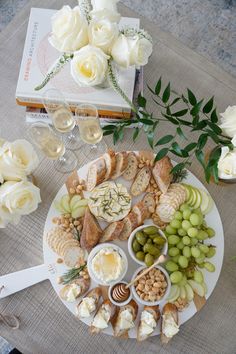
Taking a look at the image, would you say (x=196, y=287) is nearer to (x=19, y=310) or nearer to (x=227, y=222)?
(x=227, y=222)

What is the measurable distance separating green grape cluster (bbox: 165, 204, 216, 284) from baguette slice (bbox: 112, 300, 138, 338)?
0.43ft

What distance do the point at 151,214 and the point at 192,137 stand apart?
29 cm

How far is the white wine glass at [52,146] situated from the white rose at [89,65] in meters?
0.23

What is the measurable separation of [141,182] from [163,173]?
0.07 m

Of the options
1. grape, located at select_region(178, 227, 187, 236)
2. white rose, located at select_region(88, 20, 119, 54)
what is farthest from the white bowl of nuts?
white rose, located at select_region(88, 20, 119, 54)

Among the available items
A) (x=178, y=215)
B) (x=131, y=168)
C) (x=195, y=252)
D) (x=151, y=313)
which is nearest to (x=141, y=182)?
(x=131, y=168)

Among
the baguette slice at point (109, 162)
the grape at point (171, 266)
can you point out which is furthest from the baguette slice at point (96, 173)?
the grape at point (171, 266)

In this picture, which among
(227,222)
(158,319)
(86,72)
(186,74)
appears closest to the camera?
(86,72)

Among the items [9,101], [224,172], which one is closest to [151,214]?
[224,172]

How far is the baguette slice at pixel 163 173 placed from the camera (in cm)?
116

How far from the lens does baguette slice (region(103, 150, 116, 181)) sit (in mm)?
1147


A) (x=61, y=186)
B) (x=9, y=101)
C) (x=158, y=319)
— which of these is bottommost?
(x=158, y=319)

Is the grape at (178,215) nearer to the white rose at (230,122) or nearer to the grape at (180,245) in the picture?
the grape at (180,245)

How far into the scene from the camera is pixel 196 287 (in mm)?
1109
